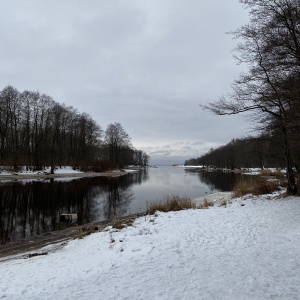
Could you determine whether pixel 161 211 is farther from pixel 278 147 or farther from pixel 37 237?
pixel 278 147

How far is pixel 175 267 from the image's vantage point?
5.42m

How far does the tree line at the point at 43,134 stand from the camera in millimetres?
53000

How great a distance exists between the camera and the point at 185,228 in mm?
8773

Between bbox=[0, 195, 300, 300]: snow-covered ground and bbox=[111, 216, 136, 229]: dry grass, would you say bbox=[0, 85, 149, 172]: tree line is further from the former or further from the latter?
bbox=[0, 195, 300, 300]: snow-covered ground

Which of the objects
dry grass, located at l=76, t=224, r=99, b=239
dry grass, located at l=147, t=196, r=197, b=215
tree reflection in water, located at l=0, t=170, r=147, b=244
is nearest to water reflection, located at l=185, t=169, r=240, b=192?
tree reflection in water, located at l=0, t=170, r=147, b=244

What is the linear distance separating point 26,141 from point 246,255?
59190 millimetres

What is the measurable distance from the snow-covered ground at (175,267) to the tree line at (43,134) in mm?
47122

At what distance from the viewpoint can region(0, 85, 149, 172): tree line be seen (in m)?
53.0

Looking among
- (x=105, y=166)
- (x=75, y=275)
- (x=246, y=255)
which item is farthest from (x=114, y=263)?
(x=105, y=166)

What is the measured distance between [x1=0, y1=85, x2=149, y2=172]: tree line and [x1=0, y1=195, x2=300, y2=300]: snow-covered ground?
4712 centimetres

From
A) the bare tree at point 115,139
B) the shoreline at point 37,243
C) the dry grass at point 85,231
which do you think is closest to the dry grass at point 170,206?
the dry grass at point 85,231

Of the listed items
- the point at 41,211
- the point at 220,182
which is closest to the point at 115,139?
the point at 220,182

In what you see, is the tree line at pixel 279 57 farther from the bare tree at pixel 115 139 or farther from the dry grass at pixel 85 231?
the bare tree at pixel 115 139

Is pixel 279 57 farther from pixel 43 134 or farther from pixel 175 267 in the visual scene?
pixel 43 134
